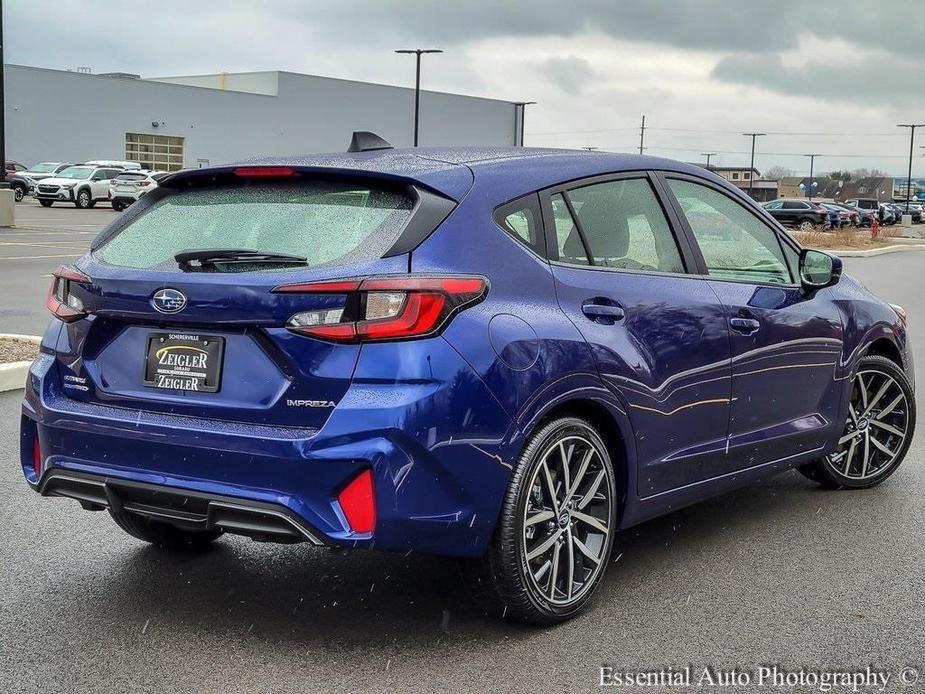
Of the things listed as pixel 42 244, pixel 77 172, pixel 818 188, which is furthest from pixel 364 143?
pixel 818 188

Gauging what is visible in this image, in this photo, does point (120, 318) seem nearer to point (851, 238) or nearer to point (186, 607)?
point (186, 607)

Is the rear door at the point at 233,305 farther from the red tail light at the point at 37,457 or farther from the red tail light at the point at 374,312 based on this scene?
the red tail light at the point at 37,457

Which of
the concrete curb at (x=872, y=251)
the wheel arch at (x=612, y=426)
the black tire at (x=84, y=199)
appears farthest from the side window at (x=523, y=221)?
the black tire at (x=84, y=199)

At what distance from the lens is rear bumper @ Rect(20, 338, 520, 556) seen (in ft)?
12.3

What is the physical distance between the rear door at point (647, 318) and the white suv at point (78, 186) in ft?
151

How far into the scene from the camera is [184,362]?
4.00 meters

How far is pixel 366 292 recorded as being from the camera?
379cm

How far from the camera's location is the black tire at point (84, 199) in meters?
48.3

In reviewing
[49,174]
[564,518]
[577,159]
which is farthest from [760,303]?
[49,174]

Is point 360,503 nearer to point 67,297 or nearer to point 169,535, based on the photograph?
point 67,297

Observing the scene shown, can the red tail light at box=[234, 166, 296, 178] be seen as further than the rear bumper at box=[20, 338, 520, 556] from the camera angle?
Yes

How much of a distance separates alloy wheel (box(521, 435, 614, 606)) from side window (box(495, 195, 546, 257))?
701 millimetres

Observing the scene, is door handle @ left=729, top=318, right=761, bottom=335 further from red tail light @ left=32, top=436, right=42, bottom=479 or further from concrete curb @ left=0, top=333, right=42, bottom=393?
concrete curb @ left=0, top=333, right=42, bottom=393

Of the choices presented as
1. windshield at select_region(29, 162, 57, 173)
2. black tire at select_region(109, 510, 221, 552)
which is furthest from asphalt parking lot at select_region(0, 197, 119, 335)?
windshield at select_region(29, 162, 57, 173)
